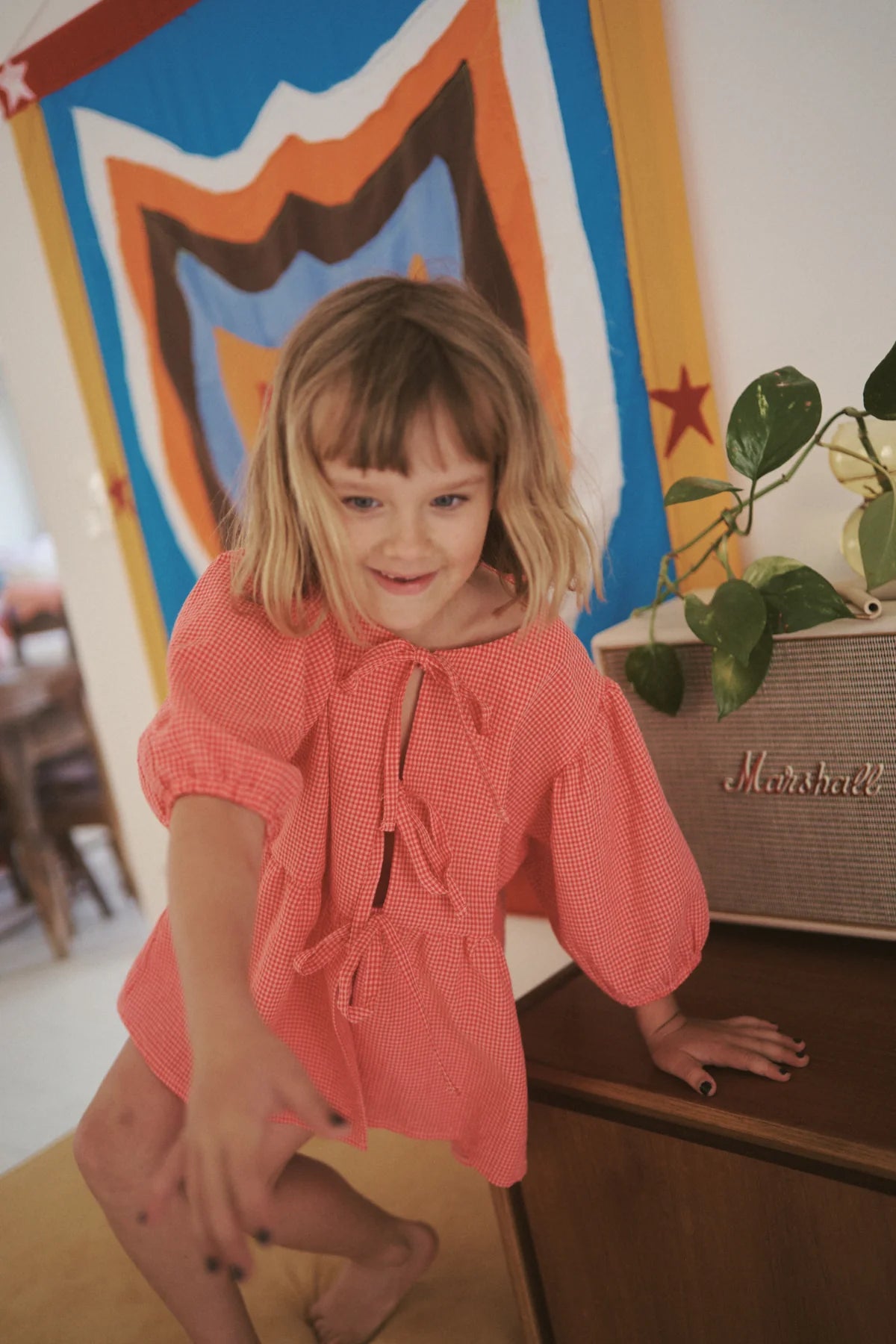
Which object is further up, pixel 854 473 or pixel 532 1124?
pixel 854 473

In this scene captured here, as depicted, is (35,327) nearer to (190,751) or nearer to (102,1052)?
(102,1052)

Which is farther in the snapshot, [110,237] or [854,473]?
[110,237]

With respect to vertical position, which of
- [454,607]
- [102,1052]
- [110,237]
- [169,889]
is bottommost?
[102,1052]

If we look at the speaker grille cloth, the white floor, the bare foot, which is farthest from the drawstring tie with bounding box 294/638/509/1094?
the white floor

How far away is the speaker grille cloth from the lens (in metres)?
0.97

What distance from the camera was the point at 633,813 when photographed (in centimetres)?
96

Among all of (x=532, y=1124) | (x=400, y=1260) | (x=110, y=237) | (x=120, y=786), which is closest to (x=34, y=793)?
(x=120, y=786)

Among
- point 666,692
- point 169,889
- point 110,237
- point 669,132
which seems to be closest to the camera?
point 169,889

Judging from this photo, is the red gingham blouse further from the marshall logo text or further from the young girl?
the marshall logo text

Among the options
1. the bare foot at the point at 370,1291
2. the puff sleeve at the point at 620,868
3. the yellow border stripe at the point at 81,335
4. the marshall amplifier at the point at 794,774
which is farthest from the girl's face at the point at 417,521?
the yellow border stripe at the point at 81,335

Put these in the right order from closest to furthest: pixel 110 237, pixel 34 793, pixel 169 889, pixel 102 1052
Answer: pixel 169 889 < pixel 110 237 < pixel 102 1052 < pixel 34 793

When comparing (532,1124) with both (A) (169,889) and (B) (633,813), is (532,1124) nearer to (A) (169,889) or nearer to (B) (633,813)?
(B) (633,813)

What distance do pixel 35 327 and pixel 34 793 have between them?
1.44 m

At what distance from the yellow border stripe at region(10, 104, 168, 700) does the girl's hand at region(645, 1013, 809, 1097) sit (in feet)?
4.26
